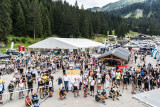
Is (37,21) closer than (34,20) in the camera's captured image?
No

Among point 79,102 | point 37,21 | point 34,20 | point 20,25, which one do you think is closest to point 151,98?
point 79,102

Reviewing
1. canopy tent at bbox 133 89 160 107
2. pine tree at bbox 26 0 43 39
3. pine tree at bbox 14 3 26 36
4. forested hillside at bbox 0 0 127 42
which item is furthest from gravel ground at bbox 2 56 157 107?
pine tree at bbox 14 3 26 36

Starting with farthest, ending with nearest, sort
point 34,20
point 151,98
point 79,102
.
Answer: point 34,20 < point 79,102 < point 151,98

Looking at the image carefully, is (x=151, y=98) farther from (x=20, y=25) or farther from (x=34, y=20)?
(x=20, y=25)

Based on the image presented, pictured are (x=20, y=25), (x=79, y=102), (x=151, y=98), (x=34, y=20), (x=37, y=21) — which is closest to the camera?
(x=151, y=98)

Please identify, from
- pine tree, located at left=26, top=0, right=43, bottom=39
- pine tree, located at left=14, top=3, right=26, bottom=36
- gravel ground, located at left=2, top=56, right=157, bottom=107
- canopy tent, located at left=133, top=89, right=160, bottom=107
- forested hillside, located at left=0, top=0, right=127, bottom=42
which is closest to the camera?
canopy tent, located at left=133, top=89, right=160, bottom=107

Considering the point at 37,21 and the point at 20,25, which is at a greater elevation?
the point at 37,21

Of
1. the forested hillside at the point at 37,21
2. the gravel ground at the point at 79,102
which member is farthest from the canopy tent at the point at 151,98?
the forested hillside at the point at 37,21

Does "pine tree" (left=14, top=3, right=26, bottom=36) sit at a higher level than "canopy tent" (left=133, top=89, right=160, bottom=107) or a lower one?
higher

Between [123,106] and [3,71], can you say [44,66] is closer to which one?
[3,71]

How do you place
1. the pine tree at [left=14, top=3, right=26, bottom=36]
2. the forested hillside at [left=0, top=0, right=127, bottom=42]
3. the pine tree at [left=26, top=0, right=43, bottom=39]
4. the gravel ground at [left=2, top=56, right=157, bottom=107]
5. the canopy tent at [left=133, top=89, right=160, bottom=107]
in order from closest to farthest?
the canopy tent at [left=133, top=89, right=160, bottom=107] < the gravel ground at [left=2, top=56, right=157, bottom=107] < the forested hillside at [left=0, top=0, right=127, bottom=42] < the pine tree at [left=14, top=3, right=26, bottom=36] < the pine tree at [left=26, top=0, right=43, bottom=39]

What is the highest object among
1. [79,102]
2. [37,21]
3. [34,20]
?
[34,20]

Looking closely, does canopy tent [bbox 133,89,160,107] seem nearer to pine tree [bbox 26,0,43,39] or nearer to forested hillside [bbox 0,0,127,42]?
forested hillside [bbox 0,0,127,42]

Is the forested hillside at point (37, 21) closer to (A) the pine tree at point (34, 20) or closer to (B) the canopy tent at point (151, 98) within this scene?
(A) the pine tree at point (34, 20)
